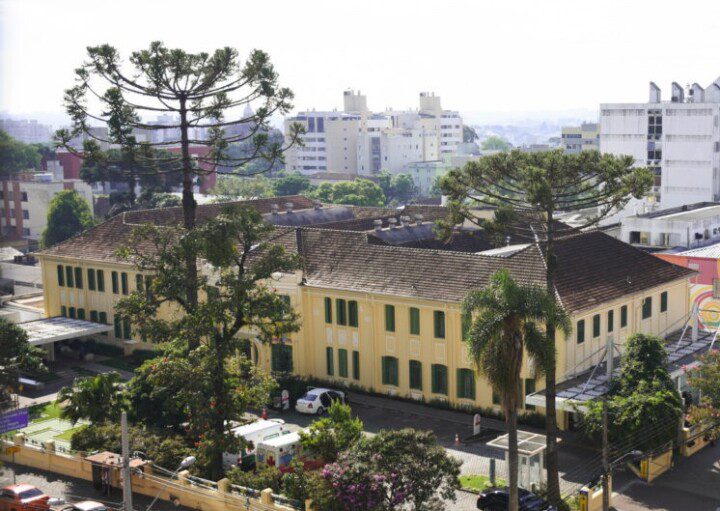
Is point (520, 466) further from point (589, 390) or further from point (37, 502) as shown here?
point (37, 502)

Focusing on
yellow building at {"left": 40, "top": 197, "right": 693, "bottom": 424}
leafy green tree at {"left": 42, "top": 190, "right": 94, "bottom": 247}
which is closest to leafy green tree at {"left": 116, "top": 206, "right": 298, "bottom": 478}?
yellow building at {"left": 40, "top": 197, "right": 693, "bottom": 424}

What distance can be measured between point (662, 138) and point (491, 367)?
76629mm

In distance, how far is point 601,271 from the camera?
1925 inches

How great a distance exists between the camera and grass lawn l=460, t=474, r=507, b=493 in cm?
3719

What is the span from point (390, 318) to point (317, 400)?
567cm

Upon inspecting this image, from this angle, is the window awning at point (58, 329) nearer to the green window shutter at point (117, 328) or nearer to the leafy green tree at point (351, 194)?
the green window shutter at point (117, 328)

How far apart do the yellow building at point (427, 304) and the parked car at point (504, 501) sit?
30.3 ft

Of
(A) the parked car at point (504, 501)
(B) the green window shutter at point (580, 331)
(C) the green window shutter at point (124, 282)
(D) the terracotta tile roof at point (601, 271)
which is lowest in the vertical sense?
(A) the parked car at point (504, 501)

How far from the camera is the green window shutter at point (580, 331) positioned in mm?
45219

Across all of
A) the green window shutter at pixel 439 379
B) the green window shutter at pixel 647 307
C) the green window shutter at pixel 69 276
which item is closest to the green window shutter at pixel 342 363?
the green window shutter at pixel 439 379

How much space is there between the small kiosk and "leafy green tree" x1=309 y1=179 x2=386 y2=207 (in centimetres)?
9457

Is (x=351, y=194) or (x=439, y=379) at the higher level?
(x=351, y=194)

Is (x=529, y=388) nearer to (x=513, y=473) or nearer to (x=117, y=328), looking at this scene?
(x=513, y=473)

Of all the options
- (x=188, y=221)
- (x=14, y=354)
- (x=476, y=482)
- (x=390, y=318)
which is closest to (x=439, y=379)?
(x=390, y=318)
